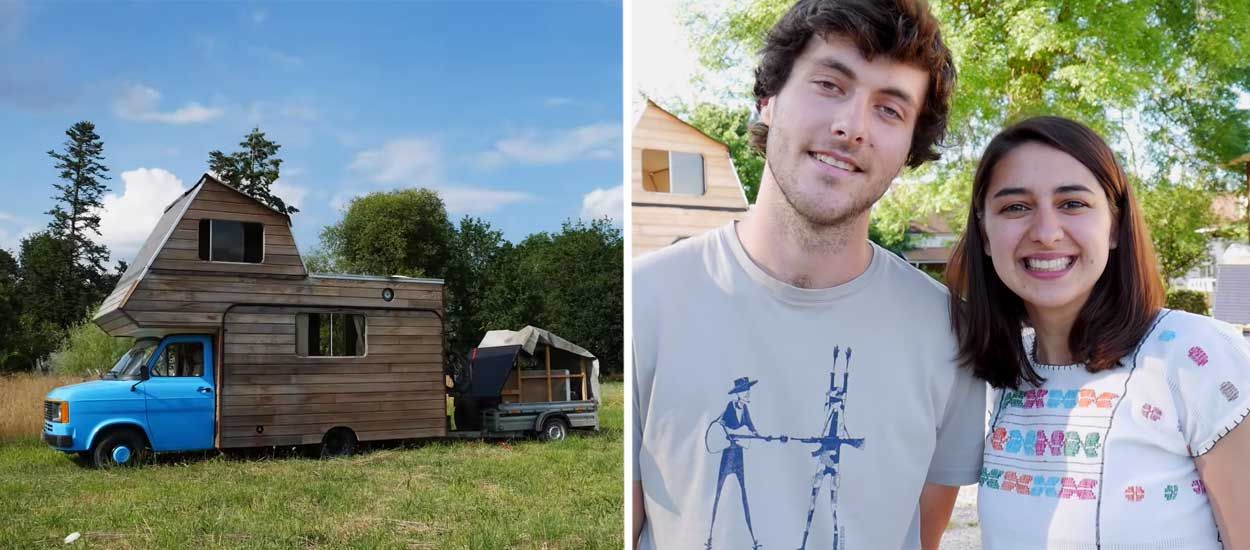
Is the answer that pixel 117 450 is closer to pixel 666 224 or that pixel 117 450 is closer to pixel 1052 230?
pixel 666 224

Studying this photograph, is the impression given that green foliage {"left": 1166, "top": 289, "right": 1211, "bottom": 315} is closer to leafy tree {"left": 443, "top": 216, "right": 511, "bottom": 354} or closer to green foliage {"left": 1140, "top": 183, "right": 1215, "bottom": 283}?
green foliage {"left": 1140, "top": 183, "right": 1215, "bottom": 283}

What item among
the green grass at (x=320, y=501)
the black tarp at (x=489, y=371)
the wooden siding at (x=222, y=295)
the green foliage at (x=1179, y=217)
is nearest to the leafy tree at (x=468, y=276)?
the black tarp at (x=489, y=371)

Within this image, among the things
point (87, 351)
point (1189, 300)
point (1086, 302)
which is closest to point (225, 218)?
point (87, 351)

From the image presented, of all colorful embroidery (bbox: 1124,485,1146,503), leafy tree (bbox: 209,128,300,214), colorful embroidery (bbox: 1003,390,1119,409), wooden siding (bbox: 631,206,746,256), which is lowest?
colorful embroidery (bbox: 1124,485,1146,503)

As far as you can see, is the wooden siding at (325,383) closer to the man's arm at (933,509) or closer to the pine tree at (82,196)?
the pine tree at (82,196)

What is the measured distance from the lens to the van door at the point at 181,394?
3551mm

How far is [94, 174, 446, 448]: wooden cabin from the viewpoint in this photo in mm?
3637

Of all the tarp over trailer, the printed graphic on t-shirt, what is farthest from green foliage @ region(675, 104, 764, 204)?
the tarp over trailer

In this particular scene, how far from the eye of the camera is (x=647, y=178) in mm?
1458

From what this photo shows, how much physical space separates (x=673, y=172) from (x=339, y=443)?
3.06 m

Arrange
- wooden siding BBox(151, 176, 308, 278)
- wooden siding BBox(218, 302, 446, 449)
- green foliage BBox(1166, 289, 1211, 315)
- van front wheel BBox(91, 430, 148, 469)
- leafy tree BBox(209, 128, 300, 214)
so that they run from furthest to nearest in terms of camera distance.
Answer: green foliage BBox(1166, 289, 1211, 315), leafy tree BBox(209, 128, 300, 214), wooden siding BBox(218, 302, 446, 449), wooden siding BBox(151, 176, 308, 278), van front wheel BBox(91, 430, 148, 469)

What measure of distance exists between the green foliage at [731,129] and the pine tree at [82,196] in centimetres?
259

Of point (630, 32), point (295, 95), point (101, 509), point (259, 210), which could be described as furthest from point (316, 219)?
point (630, 32)

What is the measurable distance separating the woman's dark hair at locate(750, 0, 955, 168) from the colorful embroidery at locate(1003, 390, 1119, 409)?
0.27m
